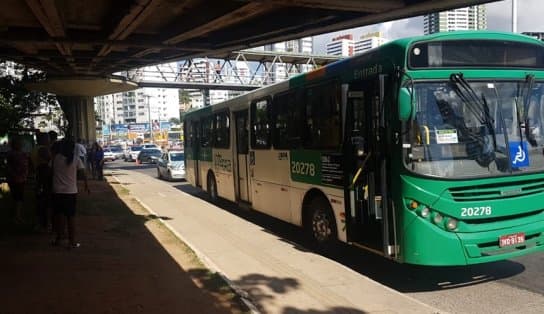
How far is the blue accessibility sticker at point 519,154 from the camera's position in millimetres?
6426

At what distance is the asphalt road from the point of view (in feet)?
19.4

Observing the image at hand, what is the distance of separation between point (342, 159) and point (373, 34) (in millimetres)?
42515

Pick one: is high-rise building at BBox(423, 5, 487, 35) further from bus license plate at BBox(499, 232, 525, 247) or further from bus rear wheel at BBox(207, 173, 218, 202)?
bus license plate at BBox(499, 232, 525, 247)

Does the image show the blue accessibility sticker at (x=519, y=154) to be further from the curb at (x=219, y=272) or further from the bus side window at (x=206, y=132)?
the bus side window at (x=206, y=132)

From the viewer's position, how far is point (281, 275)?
7.07 metres

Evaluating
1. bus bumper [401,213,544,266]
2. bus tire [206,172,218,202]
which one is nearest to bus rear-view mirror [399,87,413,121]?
bus bumper [401,213,544,266]

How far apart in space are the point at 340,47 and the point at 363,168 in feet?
164

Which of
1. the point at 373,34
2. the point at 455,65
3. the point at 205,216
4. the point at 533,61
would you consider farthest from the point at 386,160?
the point at 373,34

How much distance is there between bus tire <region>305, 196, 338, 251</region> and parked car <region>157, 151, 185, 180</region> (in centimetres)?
1748

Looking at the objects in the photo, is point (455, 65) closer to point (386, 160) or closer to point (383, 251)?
point (386, 160)

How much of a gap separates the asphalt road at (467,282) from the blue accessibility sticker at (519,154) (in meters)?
1.55

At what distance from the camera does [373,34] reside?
157ft

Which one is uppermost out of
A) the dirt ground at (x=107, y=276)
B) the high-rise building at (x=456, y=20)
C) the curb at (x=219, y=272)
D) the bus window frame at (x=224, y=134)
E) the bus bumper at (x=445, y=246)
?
the high-rise building at (x=456, y=20)

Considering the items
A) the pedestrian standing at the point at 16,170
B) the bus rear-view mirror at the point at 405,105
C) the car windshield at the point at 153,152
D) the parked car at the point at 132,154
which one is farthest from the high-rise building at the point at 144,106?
the bus rear-view mirror at the point at 405,105
